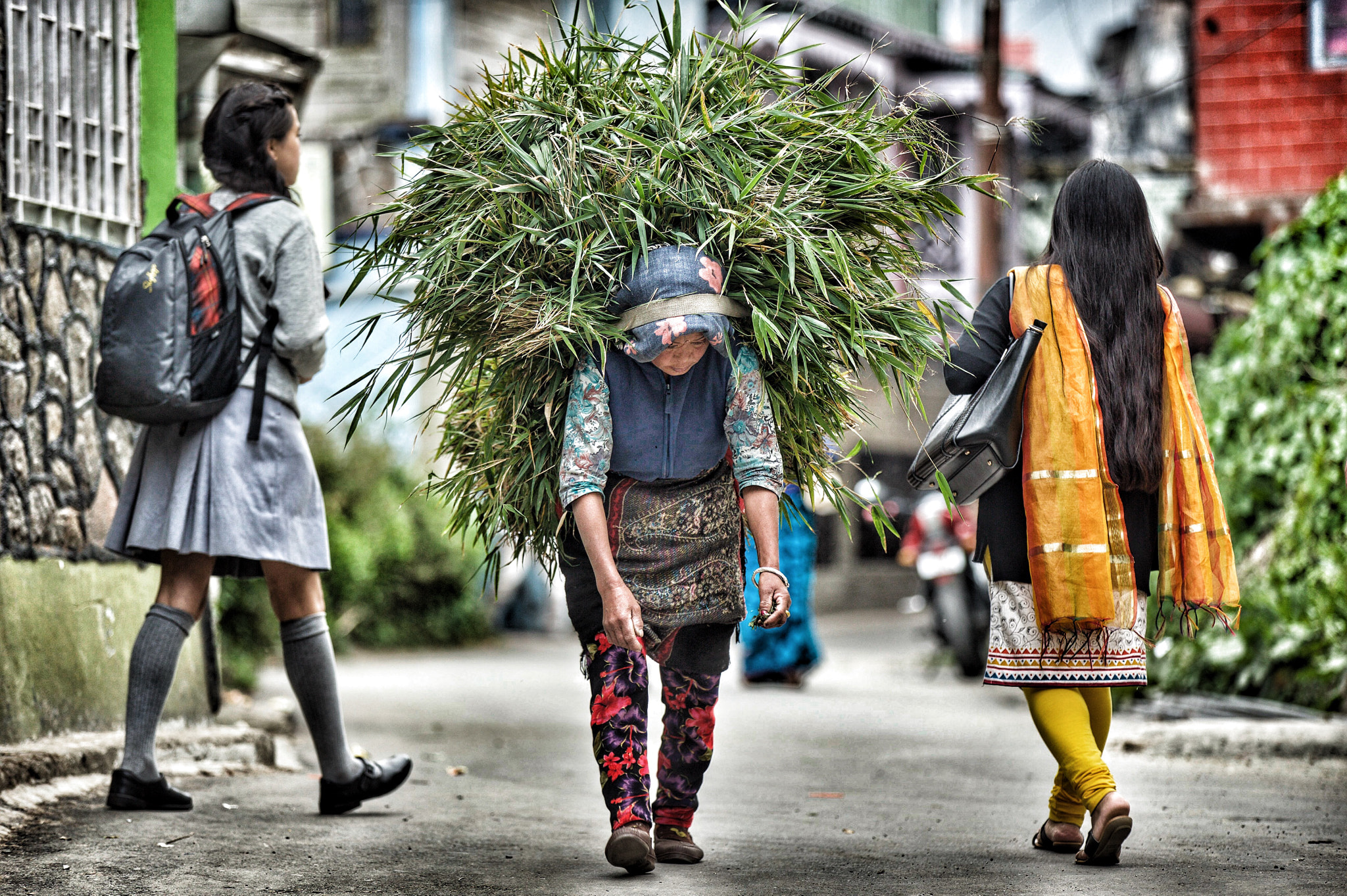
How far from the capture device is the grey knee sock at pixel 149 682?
12.7ft

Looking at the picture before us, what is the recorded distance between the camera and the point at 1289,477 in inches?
277

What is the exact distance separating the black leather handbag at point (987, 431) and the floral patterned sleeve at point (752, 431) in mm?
433

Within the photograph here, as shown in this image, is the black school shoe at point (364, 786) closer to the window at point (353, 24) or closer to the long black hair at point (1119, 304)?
the long black hair at point (1119, 304)

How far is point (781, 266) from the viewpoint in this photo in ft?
11.4

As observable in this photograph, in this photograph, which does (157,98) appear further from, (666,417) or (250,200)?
(666,417)

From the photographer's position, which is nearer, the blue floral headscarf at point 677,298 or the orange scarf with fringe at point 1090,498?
the blue floral headscarf at point 677,298

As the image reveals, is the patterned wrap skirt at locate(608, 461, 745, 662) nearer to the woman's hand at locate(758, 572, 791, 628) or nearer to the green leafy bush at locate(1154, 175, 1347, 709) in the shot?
the woman's hand at locate(758, 572, 791, 628)

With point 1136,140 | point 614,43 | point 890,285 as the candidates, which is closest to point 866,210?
point 890,285

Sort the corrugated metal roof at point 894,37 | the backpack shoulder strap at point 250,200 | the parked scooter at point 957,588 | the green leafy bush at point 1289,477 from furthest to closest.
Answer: the corrugated metal roof at point 894,37 → the parked scooter at point 957,588 → the green leafy bush at point 1289,477 → the backpack shoulder strap at point 250,200

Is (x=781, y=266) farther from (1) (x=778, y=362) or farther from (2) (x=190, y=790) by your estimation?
(2) (x=190, y=790)

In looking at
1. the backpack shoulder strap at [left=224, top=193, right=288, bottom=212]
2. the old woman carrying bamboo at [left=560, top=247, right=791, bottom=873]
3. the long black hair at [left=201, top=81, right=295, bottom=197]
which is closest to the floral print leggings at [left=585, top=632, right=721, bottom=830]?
the old woman carrying bamboo at [left=560, top=247, right=791, bottom=873]

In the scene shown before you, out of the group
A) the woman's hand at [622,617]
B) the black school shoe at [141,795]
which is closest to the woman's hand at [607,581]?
the woman's hand at [622,617]

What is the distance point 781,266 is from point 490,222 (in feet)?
2.25

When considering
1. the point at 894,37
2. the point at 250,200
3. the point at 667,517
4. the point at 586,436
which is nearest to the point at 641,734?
the point at 667,517
